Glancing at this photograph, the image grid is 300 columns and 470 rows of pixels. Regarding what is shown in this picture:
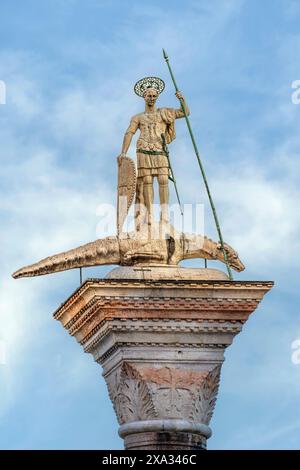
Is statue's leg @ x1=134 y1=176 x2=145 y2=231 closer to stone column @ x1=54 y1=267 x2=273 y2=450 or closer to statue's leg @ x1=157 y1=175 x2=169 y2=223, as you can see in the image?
statue's leg @ x1=157 y1=175 x2=169 y2=223

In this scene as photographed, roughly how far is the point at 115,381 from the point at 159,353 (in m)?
1.12

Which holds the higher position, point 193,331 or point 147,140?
point 147,140

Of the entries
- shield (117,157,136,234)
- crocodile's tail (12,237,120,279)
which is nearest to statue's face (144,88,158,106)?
shield (117,157,136,234)

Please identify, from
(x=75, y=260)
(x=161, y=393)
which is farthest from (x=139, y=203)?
(x=161, y=393)

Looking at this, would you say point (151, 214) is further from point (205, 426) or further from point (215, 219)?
point (205, 426)

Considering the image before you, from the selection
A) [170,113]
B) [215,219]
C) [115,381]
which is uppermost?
[170,113]

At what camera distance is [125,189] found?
32375mm

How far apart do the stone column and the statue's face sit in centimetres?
390

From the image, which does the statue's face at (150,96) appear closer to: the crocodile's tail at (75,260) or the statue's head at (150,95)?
the statue's head at (150,95)

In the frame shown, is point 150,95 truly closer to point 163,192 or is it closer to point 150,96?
point 150,96

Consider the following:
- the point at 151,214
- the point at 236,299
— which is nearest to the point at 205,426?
the point at 236,299
